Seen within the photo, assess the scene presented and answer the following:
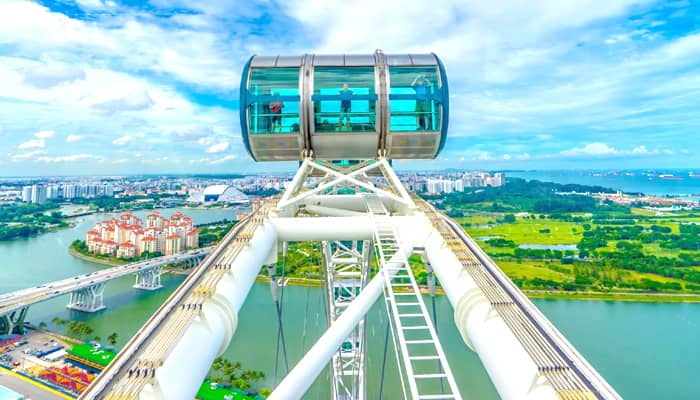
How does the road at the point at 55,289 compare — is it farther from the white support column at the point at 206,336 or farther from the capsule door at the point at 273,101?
the white support column at the point at 206,336

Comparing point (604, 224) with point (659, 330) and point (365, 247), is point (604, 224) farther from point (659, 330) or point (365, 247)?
point (365, 247)

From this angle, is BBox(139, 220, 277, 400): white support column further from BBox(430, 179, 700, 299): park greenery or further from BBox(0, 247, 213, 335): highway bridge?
BBox(430, 179, 700, 299): park greenery

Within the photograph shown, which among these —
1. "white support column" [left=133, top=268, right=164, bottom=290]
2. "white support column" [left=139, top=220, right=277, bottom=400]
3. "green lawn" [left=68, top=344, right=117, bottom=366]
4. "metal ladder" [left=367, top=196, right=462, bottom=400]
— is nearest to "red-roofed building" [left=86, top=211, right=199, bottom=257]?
"white support column" [left=133, top=268, right=164, bottom=290]

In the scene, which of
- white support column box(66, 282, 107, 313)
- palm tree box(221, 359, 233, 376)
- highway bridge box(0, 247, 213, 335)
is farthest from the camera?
white support column box(66, 282, 107, 313)

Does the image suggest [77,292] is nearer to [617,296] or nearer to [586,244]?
[617,296]

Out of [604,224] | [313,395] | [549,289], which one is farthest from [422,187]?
[313,395]

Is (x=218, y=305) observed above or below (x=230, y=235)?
below
